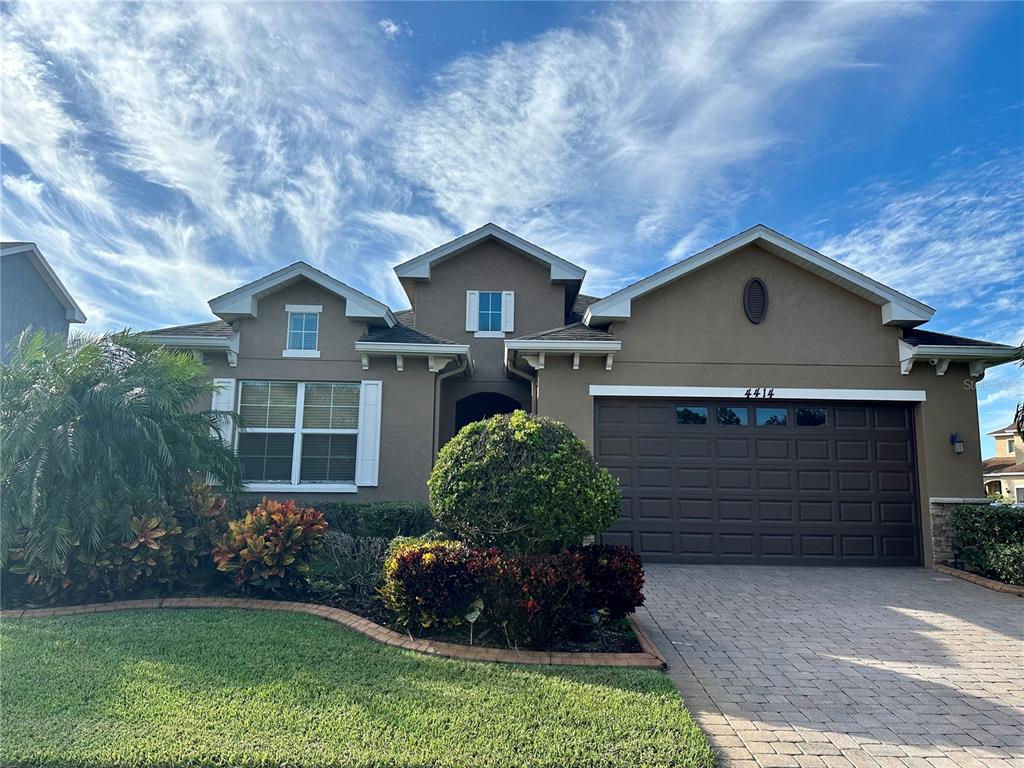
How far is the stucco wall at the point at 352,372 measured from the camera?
11.1 metres

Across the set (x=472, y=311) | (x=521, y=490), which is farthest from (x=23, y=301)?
(x=521, y=490)

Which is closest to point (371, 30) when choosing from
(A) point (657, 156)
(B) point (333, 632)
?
(A) point (657, 156)

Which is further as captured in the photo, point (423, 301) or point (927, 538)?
point (423, 301)

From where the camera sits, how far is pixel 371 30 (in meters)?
8.76

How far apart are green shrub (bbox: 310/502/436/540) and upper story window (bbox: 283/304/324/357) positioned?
128 inches

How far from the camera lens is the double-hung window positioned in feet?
36.5

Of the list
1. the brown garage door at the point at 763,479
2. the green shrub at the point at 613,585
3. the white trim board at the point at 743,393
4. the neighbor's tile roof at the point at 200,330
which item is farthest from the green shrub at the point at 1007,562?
the neighbor's tile roof at the point at 200,330

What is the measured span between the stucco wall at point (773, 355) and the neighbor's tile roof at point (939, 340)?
35 cm

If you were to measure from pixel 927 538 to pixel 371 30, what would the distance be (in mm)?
12500

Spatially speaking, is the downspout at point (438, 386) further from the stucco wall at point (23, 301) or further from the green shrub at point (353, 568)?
the stucco wall at point (23, 301)

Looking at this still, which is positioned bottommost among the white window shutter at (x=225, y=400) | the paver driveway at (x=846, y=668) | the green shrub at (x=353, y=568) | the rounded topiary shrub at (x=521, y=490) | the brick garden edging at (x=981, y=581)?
the paver driveway at (x=846, y=668)

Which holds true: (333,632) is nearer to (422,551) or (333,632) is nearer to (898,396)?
(422,551)

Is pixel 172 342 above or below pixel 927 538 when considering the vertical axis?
above

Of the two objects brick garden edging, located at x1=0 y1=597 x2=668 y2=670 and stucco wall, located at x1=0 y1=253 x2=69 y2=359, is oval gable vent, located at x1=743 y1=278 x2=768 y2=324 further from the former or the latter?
stucco wall, located at x1=0 y1=253 x2=69 y2=359
